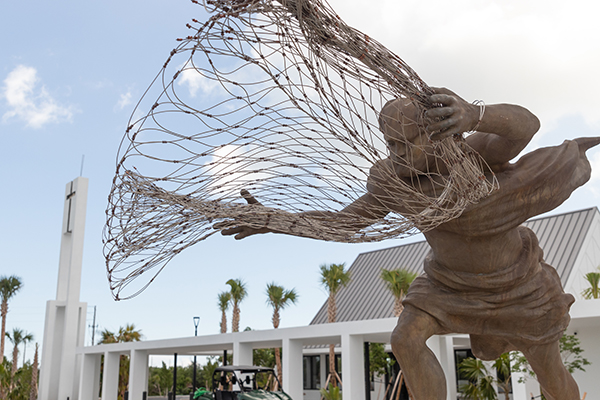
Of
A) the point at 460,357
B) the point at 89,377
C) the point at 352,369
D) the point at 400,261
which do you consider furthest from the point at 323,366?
the point at 352,369

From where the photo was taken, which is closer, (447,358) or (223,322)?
(447,358)

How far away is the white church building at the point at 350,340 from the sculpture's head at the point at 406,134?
10.3 m

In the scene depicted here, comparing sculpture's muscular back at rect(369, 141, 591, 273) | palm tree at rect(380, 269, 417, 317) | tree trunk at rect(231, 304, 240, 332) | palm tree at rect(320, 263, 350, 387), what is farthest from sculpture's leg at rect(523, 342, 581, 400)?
tree trunk at rect(231, 304, 240, 332)

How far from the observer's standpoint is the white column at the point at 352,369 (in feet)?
48.0

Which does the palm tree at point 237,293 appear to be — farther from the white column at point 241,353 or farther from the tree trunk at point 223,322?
the white column at point 241,353

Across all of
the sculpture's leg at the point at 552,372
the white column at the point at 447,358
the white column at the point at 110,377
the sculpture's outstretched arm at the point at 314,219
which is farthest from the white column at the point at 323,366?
the sculpture's outstretched arm at the point at 314,219

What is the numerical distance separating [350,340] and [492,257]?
42.0 feet

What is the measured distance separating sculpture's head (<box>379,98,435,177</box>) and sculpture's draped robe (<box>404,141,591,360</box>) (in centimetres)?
36

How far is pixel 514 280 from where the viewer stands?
285 centimetres

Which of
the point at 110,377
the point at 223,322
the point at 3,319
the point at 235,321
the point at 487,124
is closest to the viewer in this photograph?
the point at 487,124

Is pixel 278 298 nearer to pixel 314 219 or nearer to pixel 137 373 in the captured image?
pixel 137 373

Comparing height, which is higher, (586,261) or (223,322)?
(586,261)

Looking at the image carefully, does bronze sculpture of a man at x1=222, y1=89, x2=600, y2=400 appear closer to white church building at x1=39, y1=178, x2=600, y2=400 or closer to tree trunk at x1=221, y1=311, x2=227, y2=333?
white church building at x1=39, y1=178, x2=600, y2=400

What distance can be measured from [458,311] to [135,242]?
163cm
